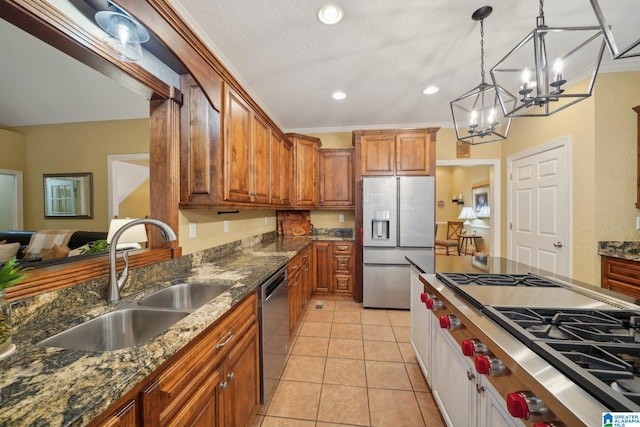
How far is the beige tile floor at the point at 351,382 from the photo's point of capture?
1656 millimetres

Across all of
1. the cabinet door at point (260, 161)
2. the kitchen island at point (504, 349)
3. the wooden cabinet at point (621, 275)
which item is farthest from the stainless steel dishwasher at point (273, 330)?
the wooden cabinet at point (621, 275)

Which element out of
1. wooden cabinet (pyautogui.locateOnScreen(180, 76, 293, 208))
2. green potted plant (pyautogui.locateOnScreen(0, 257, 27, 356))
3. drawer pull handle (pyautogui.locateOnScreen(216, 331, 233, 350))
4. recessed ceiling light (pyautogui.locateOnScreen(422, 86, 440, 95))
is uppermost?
recessed ceiling light (pyautogui.locateOnScreen(422, 86, 440, 95))

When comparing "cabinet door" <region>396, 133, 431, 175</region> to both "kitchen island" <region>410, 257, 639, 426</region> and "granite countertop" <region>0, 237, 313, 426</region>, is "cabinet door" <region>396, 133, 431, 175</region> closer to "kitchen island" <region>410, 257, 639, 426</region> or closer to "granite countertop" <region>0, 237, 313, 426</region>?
"kitchen island" <region>410, 257, 639, 426</region>

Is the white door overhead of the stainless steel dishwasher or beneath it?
overhead

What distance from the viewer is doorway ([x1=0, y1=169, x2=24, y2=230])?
3.80 ft

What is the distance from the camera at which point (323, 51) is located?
2.21 meters

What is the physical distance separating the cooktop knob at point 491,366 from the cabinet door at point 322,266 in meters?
2.98

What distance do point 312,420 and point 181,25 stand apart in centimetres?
254

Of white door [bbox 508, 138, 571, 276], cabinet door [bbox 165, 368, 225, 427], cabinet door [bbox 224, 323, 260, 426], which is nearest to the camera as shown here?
cabinet door [bbox 165, 368, 225, 427]

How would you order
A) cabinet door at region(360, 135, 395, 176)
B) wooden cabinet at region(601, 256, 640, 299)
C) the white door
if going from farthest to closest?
cabinet door at region(360, 135, 395, 176)
the white door
wooden cabinet at region(601, 256, 640, 299)

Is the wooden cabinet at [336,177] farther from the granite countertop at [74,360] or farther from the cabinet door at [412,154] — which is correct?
the granite countertop at [74,360]

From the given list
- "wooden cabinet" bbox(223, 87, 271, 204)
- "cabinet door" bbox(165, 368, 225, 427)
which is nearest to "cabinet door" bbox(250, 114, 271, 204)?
"wooden cabinet" bbox(223, 87, 271, 204)

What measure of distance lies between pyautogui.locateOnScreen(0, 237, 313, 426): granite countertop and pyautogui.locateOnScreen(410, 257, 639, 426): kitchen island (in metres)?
1.04

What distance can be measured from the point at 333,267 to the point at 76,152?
3.06 m
